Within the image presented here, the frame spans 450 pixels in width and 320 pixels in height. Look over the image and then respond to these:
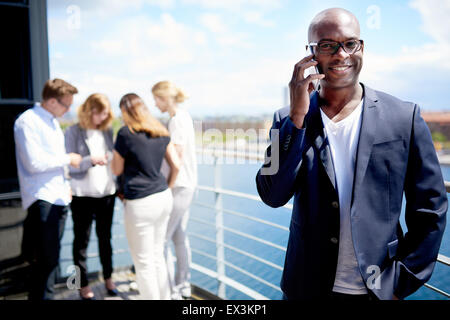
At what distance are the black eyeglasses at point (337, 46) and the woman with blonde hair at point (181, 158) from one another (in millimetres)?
1550

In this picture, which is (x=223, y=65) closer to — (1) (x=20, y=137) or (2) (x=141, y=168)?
(2) (x=141, y=168)

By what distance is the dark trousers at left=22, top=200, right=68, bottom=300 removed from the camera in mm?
2111

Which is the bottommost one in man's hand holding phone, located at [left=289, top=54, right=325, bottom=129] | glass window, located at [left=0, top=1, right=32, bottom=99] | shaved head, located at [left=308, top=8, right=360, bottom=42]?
man's hand holding phone, located at [left=289, top=54, right=325, bottom=129]

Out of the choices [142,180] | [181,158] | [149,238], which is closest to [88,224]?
[149,238]

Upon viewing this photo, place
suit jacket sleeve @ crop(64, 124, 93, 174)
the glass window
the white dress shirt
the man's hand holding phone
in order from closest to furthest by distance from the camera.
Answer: the man's hand holding phone
the white dress shirt
suit jacket sleeve @ crop(64, 124, 93, 174)
the glass window

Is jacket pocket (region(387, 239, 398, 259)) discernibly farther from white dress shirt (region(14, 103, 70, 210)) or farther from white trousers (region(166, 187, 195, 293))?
white dress shirt (region(14, 103, 70, 210))

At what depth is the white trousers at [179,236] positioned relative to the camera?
2395 millimetres

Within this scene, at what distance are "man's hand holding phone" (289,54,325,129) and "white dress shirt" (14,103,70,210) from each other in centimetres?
178

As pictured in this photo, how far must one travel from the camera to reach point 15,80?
2.61 metres

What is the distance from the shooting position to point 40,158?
6.68ft

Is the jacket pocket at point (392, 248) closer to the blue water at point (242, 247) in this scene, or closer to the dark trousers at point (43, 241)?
the blue water at point (242, 247)

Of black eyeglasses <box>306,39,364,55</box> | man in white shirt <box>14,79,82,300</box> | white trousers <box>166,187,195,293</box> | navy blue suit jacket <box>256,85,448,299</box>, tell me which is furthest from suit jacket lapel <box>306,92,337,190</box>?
man in white shirt <box>14,79,82,300</box>

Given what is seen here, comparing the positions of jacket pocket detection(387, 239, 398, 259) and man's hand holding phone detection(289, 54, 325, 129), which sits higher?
man's hand holding phone detection(289, 54, 325, 129)
